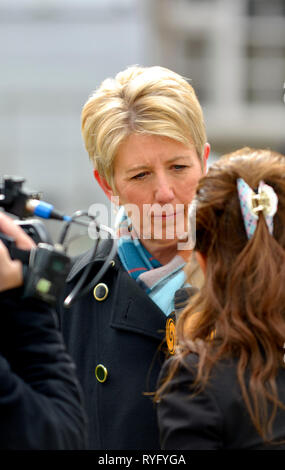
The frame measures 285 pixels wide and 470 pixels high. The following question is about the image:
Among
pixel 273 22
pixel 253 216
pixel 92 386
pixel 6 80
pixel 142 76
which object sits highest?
pixel 273 22

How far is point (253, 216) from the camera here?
5.64 ft

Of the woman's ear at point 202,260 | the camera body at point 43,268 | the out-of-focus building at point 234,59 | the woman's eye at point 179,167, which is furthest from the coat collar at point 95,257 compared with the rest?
the out-of-focus building at point 234,59

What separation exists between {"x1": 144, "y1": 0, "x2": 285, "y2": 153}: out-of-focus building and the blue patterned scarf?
18012 mm

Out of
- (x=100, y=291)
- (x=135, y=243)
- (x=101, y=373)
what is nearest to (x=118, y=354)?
(x=101, y=373)

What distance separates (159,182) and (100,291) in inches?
14.5

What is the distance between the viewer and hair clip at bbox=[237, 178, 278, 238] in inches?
67.7

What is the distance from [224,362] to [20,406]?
18.3 inches

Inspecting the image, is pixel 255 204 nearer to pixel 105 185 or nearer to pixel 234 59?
pixel 105 185

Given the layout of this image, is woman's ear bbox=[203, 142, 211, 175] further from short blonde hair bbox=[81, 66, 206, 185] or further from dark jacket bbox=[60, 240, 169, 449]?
dark jacket bbox=[60, 240, 169, 449]

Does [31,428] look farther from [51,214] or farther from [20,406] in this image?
[51,214]

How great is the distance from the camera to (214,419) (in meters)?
1.61

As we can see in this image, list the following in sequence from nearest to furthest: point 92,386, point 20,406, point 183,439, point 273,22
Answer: point 20,406
point 183,439
point 92,386
point 273,22

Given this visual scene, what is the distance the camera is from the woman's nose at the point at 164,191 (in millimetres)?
2262

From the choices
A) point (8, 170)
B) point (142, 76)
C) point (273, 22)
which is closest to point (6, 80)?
point (8, 170)
